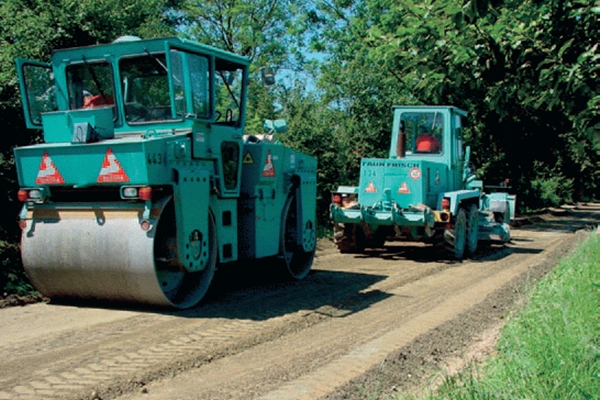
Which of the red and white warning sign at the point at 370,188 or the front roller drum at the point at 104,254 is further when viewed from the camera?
the red and white warning sign at the point at 370,188

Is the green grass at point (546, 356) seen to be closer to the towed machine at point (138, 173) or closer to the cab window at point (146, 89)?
the towed machine at point (138, 173)

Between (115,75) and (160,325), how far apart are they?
3083 millimetres

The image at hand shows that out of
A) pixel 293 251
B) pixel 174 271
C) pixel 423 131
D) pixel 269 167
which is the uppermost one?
pixel 423 131

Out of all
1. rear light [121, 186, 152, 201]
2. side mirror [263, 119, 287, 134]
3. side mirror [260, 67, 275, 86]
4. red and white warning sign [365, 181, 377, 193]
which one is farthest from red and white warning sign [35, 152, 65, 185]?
red and white warning sign [365, 181, 377, 193]

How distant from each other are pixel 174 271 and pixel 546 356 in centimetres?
435

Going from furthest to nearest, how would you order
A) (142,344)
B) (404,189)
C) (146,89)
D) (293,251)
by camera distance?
(404,189) → (293,251) → (146,89) → (142,344)

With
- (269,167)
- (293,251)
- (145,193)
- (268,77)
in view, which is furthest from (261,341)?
(293,251)

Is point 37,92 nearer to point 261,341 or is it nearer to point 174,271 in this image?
point 174,271

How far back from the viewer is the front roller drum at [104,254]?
24.2ft

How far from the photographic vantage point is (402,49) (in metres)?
8.54

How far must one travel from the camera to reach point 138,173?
24.1 feet

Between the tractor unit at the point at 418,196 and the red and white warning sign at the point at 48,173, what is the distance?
21.9ft

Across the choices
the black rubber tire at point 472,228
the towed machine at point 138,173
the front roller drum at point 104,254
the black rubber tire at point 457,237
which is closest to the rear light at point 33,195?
the towed machine at point 138,173

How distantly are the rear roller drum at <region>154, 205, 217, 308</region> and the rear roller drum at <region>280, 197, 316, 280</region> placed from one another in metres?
1.97
